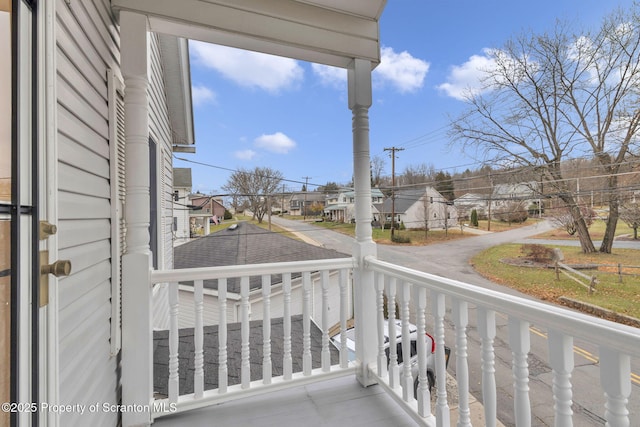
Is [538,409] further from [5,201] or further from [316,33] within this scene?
[316,33]

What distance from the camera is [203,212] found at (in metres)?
6.86

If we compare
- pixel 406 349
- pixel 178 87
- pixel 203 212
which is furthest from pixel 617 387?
pixel 203 212

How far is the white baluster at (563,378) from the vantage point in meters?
0.93

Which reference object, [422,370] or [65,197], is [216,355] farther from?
[65,197]

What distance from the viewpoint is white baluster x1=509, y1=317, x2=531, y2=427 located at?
1053 mm

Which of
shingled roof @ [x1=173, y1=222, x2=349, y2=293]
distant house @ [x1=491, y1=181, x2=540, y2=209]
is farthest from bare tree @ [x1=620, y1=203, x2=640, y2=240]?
shingled roof @ [x1=173, y1=222, x2=349, y2=293]

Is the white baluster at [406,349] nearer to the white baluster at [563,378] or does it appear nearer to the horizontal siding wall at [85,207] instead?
the white baluster at [563,378]

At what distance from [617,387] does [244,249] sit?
6.16 m

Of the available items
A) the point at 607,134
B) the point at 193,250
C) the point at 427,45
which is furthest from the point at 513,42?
the point at 193,250

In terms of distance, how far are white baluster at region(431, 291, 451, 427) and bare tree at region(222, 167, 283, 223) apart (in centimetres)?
456

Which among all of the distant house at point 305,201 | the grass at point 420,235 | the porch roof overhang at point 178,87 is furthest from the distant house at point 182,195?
the grass at point 420,235

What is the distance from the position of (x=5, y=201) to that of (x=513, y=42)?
15.6 feet

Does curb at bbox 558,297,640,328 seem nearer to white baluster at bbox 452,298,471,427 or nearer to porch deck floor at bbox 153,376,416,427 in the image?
white baluster at bbox 452,298,471,427

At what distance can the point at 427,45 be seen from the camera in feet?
16.2
